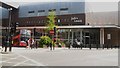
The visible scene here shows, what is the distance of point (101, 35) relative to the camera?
246ft

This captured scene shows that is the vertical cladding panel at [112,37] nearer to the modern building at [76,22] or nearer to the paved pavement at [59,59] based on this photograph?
the modern building at [76,22]

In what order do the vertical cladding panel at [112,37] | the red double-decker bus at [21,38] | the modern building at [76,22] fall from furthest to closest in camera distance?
the vertical cladding panel at [112,37] → the modern building at [76,22] → the red double-decker bus at [21,38]

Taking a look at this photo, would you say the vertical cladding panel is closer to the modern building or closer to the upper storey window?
the modern building

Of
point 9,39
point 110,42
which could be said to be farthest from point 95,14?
point 9,39

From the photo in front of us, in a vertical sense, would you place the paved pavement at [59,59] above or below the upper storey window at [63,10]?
below

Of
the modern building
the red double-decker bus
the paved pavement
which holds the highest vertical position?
the modern building

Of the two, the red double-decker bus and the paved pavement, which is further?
the red double-decker bus

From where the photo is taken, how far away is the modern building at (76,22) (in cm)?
7475

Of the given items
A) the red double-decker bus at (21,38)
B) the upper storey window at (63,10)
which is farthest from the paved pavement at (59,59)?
the upper storey window at (63,10)

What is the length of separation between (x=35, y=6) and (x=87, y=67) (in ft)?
240

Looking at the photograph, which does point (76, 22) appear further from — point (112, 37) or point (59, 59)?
point (59, 59)

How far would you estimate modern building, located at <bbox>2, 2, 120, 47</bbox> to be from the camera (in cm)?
7475

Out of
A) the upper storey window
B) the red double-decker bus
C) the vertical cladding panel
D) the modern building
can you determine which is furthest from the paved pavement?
the upper storey window

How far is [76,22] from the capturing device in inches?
3103
